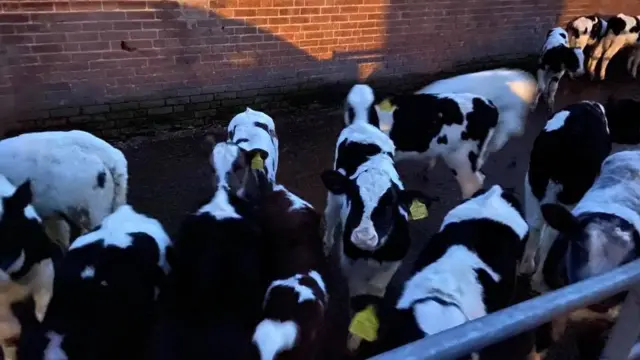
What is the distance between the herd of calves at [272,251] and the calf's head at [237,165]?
0.04 feet

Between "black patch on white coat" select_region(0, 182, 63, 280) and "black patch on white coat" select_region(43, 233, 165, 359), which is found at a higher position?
"black patch on white coat" select_region(0, 182, 63, 280)

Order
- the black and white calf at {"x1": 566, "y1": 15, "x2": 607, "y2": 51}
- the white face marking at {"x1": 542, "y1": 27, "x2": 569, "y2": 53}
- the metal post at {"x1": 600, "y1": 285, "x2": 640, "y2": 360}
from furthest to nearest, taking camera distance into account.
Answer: the black and white calf at {"x1": 566, "y1": 15, "x2": 607, "y2": 51} → the white face marking at {"x1": 542, "y1": 27, "x2": 569, "y2": 53} → the metal post at {"x1": 600, "y1": 285, "x2": 640, "y2": 360}

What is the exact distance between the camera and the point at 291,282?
10.5ft

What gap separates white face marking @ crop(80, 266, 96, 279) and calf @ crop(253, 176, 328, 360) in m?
0.97

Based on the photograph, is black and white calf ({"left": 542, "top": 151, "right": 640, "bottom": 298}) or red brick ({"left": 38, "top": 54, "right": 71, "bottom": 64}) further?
red brick ({"left": 38, "top": 54, "right": 71, "bottom": 64})

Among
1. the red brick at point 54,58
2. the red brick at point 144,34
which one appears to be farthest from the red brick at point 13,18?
the red brick at point 144,34

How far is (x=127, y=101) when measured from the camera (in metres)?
6.95

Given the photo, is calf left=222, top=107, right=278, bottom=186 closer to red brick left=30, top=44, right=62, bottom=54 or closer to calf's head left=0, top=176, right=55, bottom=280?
calf's head left=0, top=176, right=55, bottom=280

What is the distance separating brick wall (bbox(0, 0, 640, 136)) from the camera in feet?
20.7

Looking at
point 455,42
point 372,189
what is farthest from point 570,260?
point 455,42

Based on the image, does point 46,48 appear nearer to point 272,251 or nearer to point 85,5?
point 85,5

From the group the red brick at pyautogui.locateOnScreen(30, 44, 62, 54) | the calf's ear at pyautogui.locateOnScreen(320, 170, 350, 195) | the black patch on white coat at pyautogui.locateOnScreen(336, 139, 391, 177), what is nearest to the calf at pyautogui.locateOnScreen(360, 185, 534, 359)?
the calf's ear at pyautogui.locateOnScreen(320, 170, 350, 195)

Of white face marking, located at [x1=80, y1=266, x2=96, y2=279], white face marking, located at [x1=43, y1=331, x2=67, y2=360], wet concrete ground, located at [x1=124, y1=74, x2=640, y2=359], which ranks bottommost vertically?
wet concrete ground, located at [x1=124, y1=74, x2=640, y2=359]

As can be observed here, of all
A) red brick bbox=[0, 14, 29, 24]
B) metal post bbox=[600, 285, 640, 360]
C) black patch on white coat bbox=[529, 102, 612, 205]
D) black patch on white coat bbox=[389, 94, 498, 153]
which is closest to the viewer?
metal post bbox=[600, 285, 640, 360]
